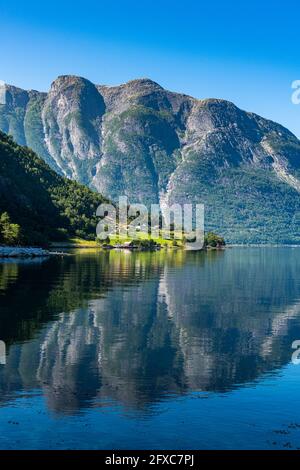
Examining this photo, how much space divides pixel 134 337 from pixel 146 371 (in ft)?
53.2

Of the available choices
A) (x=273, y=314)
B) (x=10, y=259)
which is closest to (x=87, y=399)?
(x=273, y=314)

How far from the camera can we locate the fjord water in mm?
38750

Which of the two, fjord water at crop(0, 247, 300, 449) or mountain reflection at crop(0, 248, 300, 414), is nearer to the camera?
fjord water at crop(0, 247, 300, 449)

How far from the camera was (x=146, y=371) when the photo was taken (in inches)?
2146

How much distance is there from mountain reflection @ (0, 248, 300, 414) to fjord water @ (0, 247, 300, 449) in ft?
0.53

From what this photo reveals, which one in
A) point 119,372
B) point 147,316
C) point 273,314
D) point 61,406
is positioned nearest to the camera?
point 61,406

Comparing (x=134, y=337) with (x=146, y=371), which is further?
(x=134, y=337)

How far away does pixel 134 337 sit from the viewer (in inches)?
2781

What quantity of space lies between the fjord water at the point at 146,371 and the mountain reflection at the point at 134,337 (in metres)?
0.16

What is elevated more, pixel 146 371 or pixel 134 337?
pixel 134 337

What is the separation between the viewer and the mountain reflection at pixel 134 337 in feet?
163
